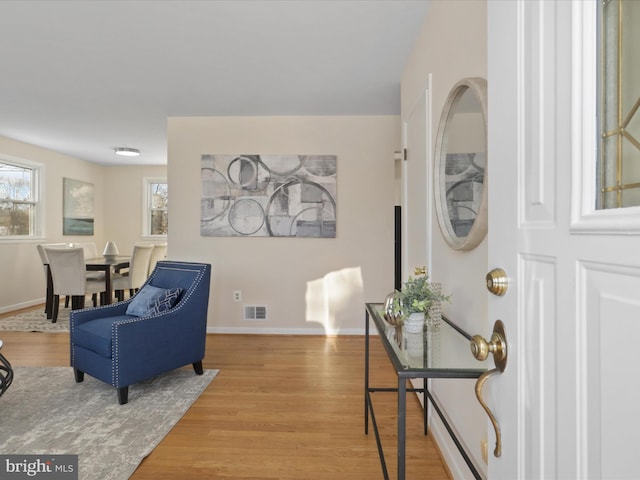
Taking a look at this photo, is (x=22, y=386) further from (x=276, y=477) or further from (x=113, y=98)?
(x=113, y=98)

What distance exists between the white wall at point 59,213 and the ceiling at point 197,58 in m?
1.58

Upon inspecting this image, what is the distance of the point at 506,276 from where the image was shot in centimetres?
64

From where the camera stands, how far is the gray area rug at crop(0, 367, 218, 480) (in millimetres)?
1822

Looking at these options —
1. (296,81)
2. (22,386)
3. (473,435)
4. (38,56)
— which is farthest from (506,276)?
(38,56)

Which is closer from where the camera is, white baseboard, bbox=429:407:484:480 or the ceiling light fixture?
white baseboard, bbox=429:407:484:480

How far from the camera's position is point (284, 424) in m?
2.13

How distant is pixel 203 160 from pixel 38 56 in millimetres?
1679

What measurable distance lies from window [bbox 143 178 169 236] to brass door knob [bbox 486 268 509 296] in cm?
701

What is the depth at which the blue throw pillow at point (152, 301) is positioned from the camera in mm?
2678

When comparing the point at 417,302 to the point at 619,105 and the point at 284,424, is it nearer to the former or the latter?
the point at 619,105

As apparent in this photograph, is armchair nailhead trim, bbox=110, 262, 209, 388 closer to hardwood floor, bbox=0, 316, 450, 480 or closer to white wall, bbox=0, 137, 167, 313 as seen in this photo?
hardwood floor, bbox=0, 316, 450, 480

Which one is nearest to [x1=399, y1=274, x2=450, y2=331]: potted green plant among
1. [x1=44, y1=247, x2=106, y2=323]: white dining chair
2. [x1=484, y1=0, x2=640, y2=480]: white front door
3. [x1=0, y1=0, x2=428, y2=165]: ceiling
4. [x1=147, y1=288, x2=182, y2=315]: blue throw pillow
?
[x1=484, y1=0, x2=640, y2=480]: white front door

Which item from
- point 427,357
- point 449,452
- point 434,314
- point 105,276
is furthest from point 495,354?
point 105,276

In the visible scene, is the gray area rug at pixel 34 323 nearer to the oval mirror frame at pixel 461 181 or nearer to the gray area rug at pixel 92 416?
the gray area rug at pixel 92 416
